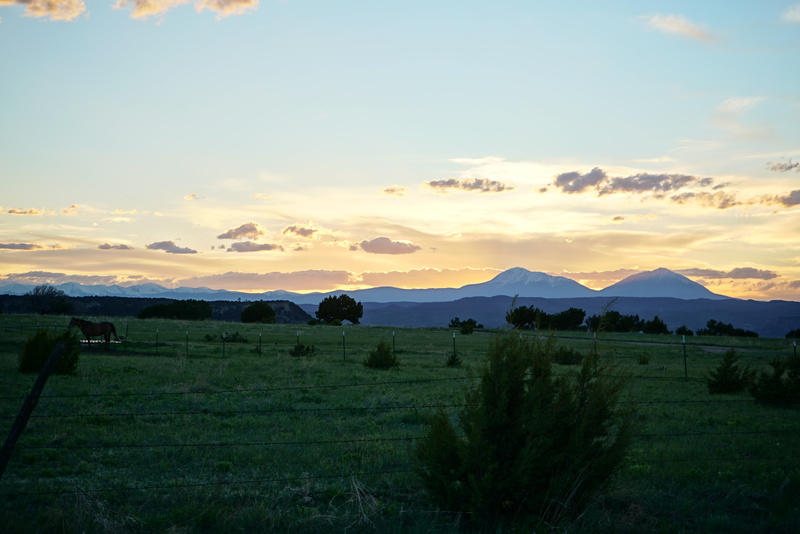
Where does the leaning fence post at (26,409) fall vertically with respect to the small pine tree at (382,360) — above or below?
above

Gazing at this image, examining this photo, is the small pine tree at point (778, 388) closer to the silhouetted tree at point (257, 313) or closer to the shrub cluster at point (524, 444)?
the shrub cluster at point (524, 444)

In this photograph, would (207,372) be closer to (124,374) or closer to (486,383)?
(124,374)

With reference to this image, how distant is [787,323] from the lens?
195m

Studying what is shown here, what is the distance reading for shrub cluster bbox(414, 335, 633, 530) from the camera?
6652 millimetres

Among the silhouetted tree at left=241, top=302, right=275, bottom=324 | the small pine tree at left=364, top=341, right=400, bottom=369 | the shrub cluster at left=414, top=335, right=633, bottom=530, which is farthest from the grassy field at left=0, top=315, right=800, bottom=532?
the silhouetted tree at left=241, top=302, right=275, bottom=324

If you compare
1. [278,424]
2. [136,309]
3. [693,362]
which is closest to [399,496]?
[278,424]

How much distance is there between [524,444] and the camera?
6.70m

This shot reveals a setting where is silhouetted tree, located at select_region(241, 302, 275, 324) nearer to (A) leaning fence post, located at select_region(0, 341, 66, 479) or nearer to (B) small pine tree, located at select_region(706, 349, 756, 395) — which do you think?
(B) small pine tree, located at select_region(706, 349, 756, 395)

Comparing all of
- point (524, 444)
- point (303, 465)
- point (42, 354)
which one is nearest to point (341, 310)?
point (42, 354)

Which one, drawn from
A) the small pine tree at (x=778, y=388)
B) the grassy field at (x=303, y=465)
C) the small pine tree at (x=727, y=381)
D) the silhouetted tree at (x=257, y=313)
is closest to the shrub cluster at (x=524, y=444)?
the grassy field at (x=303, y=465)

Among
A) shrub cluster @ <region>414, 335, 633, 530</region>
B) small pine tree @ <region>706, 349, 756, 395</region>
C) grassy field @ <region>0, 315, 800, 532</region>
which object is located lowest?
grassy field @ <region>0, 315, 800, 532</region>

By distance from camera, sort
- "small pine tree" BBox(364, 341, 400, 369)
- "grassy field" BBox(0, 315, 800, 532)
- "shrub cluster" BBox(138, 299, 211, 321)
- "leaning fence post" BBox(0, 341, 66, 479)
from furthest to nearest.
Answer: "shrub cluster" BBox(138, 299, 211, 321)
"small pine tree" BBox(364, 341, 400, 369)
"grassy field" BBox(0, 315, 800, 532)
"leaning fence post" BBox(0, 341, 66, 479)

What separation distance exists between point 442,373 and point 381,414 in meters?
10.5

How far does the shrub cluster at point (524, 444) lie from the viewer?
21.8 feet
